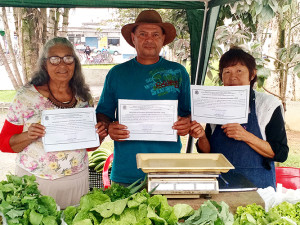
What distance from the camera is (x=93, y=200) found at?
1.47 metres

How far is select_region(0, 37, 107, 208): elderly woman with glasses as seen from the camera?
7.30 feet

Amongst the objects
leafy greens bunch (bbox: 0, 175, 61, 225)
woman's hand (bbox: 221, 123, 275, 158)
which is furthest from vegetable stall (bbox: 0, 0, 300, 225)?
woman's hand (bbox: 221, 123, 275, 158)

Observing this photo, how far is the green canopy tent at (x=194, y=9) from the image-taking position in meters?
2.99

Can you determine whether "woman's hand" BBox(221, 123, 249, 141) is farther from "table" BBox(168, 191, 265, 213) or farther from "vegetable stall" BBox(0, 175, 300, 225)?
"vegetable stall" BBox(0, 175, 300, 225)

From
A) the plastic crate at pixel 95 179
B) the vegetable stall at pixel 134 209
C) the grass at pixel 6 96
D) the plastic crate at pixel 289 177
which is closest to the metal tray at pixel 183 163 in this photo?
the vegetable stall at pixel 134 209

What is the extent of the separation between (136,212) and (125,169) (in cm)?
125

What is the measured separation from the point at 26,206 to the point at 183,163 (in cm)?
83

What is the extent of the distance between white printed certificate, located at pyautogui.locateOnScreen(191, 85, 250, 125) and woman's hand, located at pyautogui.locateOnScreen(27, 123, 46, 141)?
108cm

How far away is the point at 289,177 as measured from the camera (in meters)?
3.43

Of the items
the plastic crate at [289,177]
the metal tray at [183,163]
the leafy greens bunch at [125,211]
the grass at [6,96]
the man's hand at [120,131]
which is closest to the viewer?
the leafy greens bunch at [125,211]

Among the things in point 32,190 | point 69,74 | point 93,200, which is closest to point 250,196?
point 93,200

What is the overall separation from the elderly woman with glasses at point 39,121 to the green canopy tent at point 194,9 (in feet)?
2.99

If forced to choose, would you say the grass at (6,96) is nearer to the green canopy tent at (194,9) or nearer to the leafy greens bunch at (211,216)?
the green canopy tent at (194,9)

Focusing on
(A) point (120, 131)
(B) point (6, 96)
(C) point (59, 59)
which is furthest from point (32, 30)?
(B) point (6, 96)
